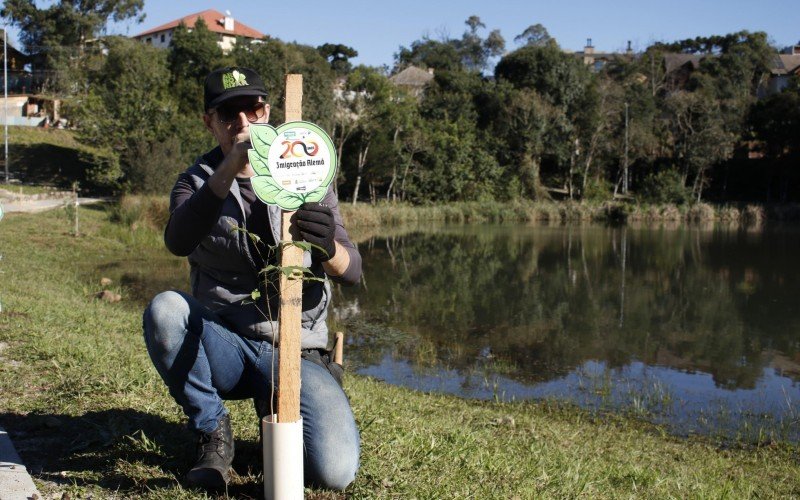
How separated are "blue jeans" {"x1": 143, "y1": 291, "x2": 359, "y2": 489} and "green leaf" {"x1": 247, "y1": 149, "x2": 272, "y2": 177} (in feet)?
2.10

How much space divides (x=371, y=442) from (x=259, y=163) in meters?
1.57

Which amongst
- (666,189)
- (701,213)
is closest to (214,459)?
(701,213)

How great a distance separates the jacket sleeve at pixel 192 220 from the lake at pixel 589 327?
4.96m

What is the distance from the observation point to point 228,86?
2764 millimetres

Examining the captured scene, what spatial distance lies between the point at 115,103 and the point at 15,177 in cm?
648

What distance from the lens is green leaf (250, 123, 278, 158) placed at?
91.9 inches

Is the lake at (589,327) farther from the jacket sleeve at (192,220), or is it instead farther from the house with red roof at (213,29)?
the house with red roof at (213,29)

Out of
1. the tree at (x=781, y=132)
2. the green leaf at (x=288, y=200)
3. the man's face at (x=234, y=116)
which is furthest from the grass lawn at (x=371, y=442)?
the tree at (x=781, y=132)

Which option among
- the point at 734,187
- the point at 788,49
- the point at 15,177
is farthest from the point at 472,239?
the point at 788,49

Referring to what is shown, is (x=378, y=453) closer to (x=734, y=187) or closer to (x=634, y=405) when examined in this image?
(x=634, y=405)

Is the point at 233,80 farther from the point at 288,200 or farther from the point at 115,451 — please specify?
the point at 115,451

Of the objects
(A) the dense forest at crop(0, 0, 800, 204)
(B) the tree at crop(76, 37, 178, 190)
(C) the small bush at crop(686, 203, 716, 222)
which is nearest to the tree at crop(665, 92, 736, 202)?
(A) the dense forest at crop(0, 0, 800, 204)

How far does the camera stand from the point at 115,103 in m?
26.3

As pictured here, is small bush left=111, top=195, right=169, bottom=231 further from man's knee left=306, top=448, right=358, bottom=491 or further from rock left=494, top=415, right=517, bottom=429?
man's knee left=306, top=448, right=358, bottom=491
